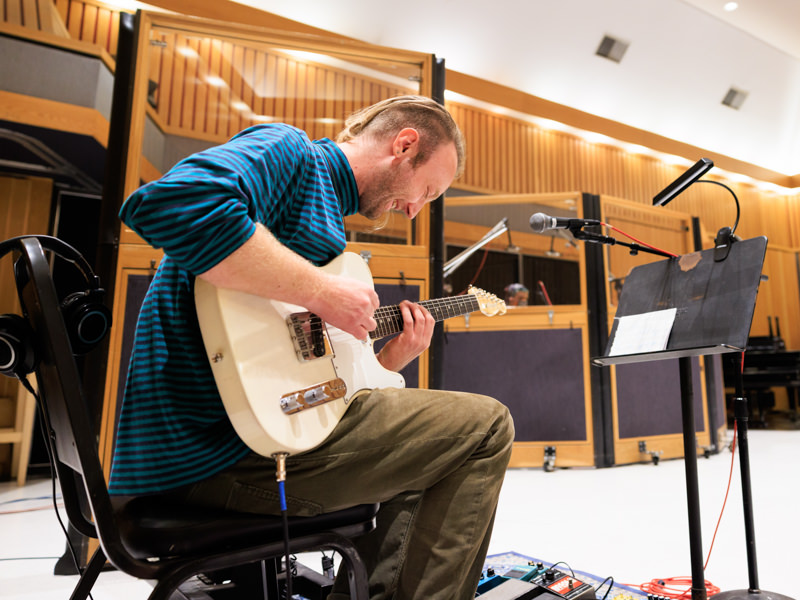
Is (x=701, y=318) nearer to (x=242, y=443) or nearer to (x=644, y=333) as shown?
(x=644, y=333)

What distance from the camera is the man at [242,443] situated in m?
0.84

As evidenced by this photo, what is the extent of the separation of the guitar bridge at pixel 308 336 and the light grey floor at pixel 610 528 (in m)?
1.35

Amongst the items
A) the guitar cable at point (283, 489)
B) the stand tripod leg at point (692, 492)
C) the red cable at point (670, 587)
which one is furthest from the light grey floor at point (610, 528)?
the guitar cable at point (283, 489)

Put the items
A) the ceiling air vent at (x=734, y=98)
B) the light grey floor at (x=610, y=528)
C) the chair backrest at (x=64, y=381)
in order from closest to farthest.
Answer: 1. the chair backrest at (x=64, y=381)
2. the light grey floor at (x=610, y=528)
3. the ceiling air vent at (x=734, y=98)

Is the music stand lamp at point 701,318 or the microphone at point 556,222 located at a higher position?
the microphone at point 556,222

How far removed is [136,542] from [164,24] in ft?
7.38

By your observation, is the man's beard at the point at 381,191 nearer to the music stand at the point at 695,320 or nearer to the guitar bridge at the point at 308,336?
the guitar bridge at the point at 308,336

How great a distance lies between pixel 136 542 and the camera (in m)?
0.78

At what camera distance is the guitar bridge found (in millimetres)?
975

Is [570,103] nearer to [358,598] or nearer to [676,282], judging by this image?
[676,282]

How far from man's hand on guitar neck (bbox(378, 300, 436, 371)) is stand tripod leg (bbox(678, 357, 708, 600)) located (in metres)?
0.83

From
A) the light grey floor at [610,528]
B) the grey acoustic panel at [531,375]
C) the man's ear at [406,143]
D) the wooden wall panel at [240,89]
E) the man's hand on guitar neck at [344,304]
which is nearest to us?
the man's hand on guitar neck at [344,304]

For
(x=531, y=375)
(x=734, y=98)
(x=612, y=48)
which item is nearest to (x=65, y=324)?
(x=531, y=375)

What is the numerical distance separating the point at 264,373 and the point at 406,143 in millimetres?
644
